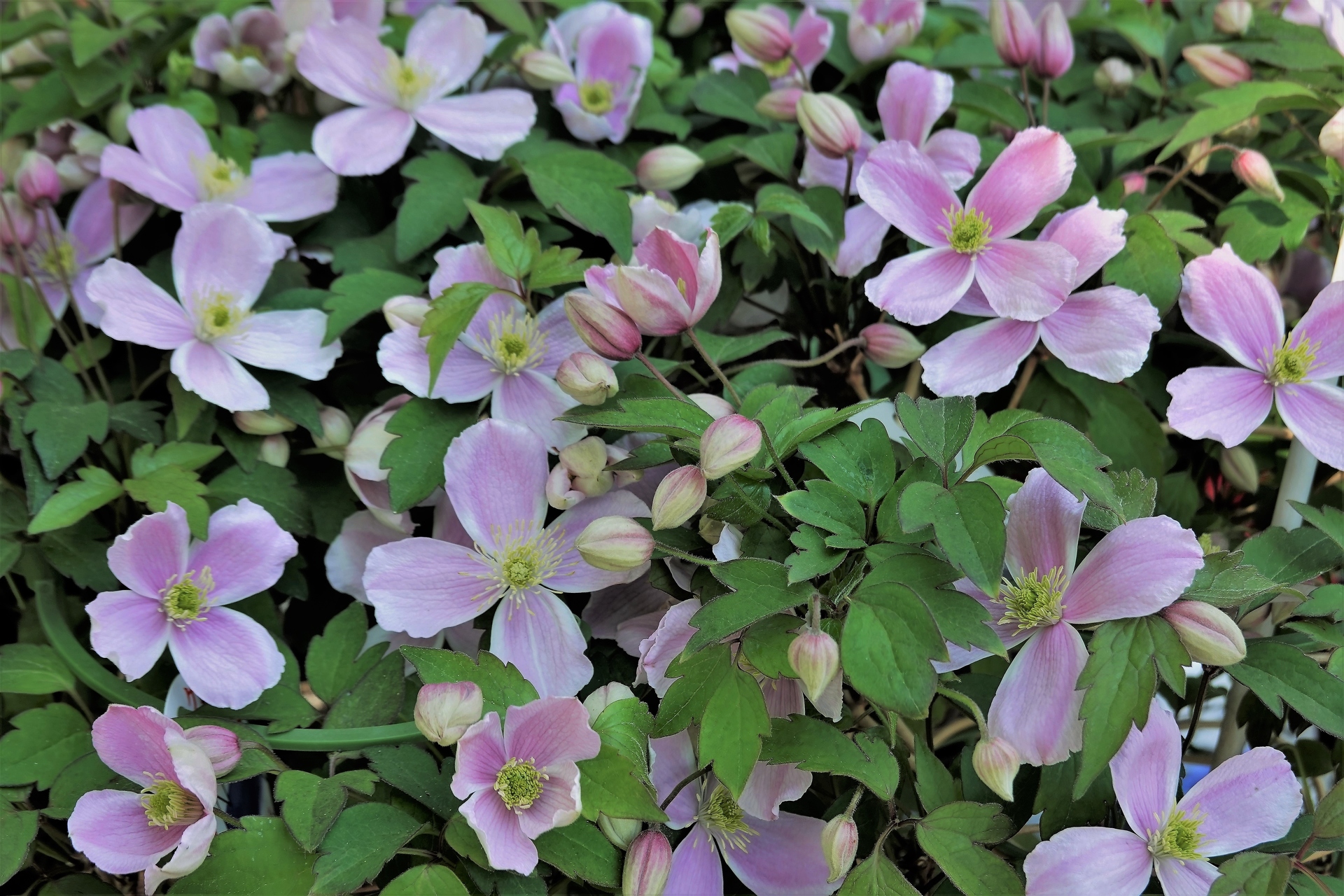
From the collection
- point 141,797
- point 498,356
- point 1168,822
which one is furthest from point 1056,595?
point 141,797

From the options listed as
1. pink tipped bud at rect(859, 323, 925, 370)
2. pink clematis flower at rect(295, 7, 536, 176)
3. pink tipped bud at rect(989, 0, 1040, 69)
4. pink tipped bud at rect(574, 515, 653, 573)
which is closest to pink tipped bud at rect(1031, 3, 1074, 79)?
pink tipped bud at rect(989, 0, 1040, 69)

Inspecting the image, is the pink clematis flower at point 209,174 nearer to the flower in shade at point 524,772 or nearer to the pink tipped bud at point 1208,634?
the flower in shade at point 524,772

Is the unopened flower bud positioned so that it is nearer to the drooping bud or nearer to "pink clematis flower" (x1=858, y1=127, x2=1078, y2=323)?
"pink clematis flower" (x1=858, y1=127, x2=1078, y2=323)

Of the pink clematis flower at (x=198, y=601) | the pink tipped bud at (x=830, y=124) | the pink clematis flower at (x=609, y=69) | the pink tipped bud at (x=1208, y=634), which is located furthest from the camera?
the pink clematis flower at (x=609, y=69)

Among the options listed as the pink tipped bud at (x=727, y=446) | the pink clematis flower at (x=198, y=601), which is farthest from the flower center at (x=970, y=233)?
the pink clematis flower at (x=198, y=601)

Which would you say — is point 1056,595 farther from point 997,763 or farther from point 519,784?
point 519,784

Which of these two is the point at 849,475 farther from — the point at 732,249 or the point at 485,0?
the point at 485,0
